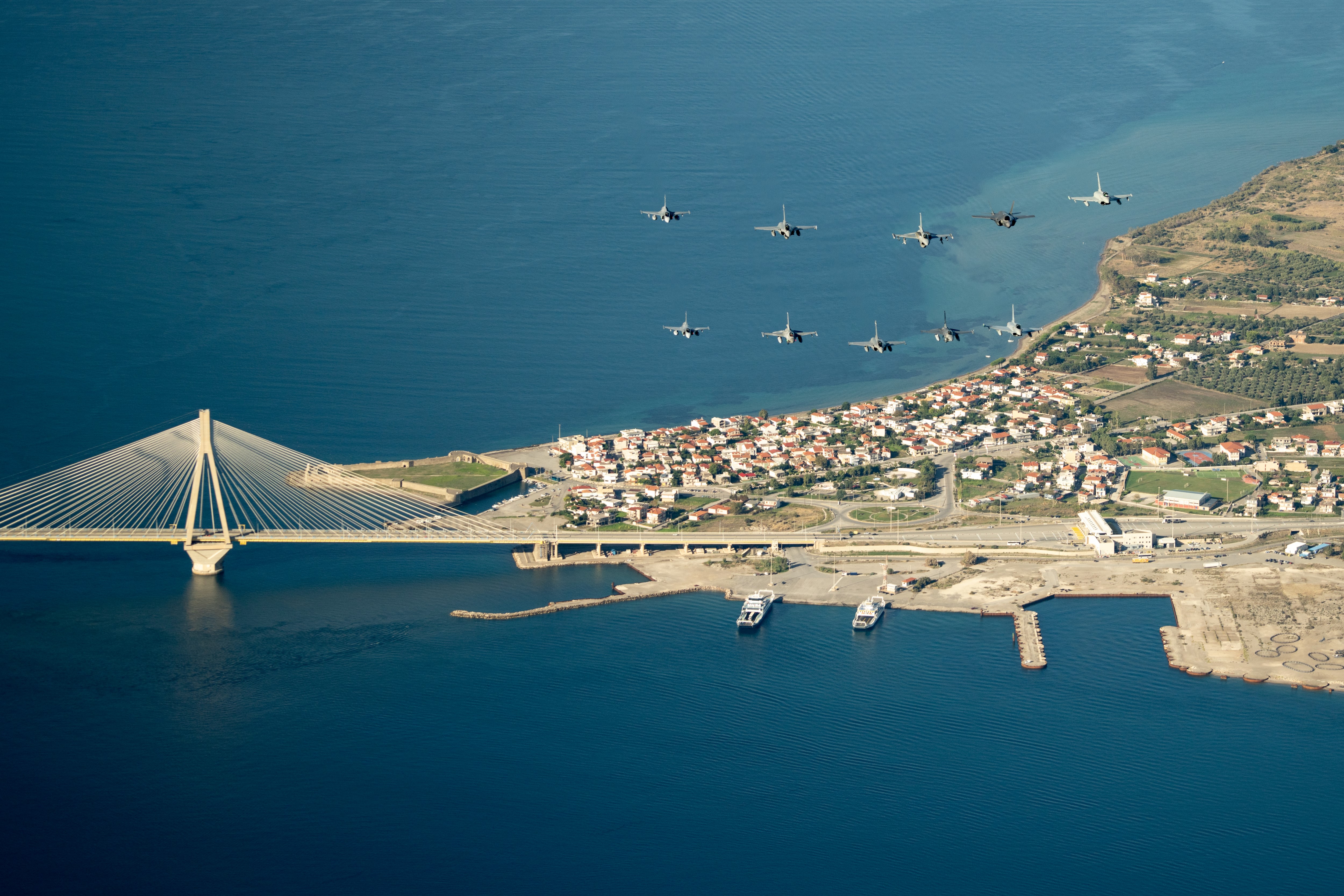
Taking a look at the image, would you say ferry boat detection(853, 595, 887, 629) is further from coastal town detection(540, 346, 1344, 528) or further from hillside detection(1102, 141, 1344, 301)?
hillside detection(1102, 141, 1344, 301)

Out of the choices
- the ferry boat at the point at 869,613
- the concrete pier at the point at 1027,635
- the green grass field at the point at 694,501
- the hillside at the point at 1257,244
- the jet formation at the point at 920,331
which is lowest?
the concrete pier at the point at 1027,635

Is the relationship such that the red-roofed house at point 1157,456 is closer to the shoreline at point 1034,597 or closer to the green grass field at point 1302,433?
the green grass field at point 1302,433

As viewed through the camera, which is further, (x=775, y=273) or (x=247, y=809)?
(x=775, y=273)

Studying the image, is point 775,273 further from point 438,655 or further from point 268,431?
point 438,655

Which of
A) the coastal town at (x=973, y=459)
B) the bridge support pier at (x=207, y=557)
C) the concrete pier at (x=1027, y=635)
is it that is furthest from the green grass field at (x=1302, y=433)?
the bridge support pier at (x=207, y=557)

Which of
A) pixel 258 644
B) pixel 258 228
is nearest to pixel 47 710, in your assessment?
pixel 258 644

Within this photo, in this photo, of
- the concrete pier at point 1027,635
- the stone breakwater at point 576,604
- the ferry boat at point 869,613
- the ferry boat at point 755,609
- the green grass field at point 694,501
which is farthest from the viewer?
the green grass field at point 694,501

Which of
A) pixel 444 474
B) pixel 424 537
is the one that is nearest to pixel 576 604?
pixel 424 537
